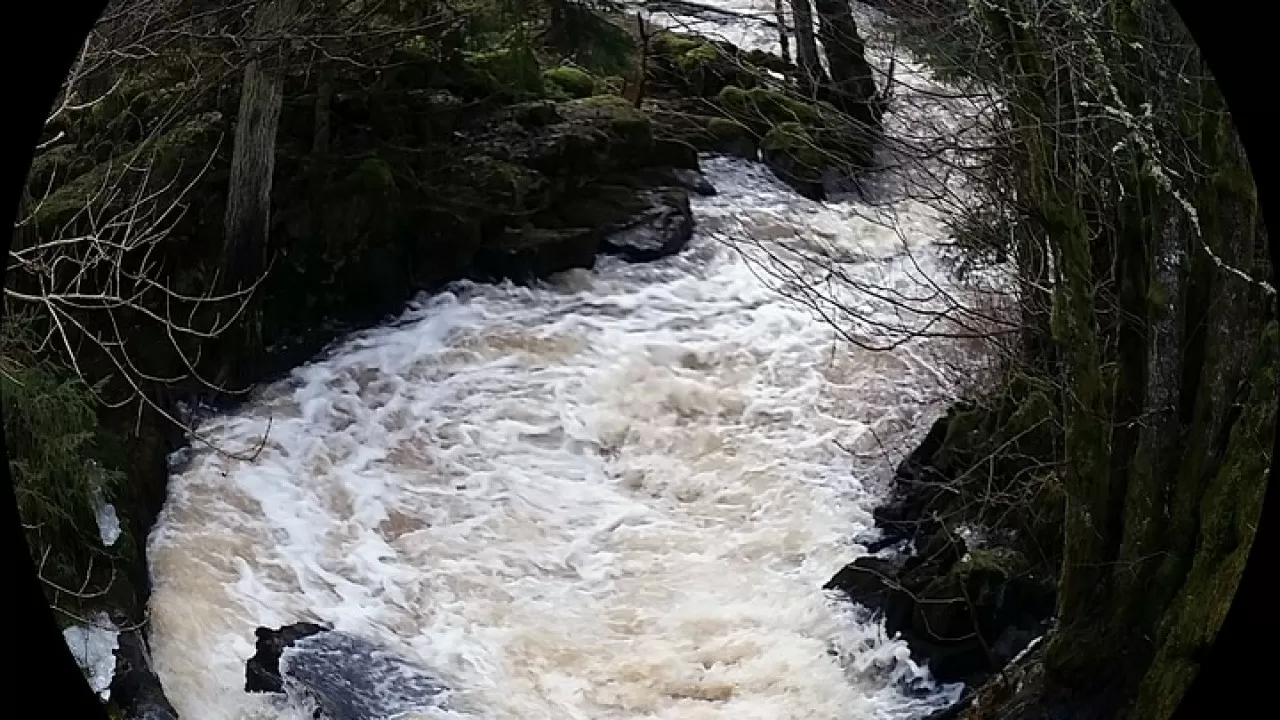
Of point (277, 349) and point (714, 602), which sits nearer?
point (714, 602)

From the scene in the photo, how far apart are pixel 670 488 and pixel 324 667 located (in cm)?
133

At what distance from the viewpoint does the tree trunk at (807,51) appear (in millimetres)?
3584

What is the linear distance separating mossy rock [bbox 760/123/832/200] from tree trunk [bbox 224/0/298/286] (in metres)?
1.80

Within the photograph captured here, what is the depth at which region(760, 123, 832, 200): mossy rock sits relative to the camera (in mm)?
3828

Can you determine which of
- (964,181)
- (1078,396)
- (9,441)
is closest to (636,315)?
(964,181)

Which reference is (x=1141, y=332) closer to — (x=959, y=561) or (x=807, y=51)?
(x=959, y=561)

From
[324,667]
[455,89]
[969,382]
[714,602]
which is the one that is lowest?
[324,667]

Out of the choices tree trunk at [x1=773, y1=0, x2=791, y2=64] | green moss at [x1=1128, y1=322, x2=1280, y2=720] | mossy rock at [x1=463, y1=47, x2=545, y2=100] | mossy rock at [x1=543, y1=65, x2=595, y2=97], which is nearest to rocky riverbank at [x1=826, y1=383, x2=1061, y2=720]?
green moss at [x1=1128, y1=322, x2=1280, y2=720]

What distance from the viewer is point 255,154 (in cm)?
431

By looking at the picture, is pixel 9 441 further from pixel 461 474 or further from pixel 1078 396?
pixel 1078 396

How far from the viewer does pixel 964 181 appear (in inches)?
121

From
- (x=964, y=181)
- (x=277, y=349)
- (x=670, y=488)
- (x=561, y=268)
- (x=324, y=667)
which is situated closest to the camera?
A: (x=964, y=181)

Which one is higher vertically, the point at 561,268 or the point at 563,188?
the point at 563,188

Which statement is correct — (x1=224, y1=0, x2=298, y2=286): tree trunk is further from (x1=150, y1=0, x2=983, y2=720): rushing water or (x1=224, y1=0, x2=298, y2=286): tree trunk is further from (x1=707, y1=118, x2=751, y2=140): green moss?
(x1=707, y1=118, x2=751, y2=140): green moss
